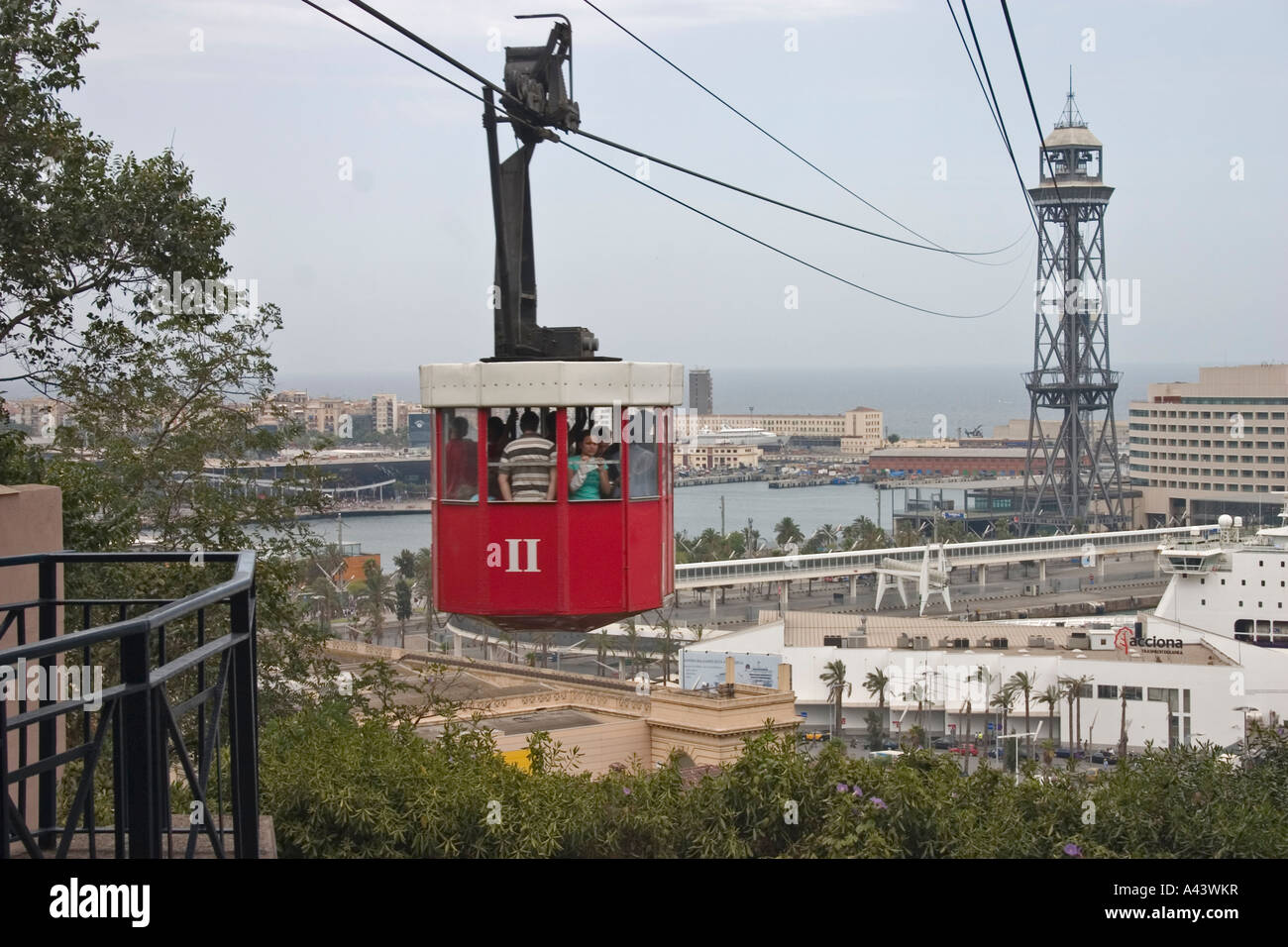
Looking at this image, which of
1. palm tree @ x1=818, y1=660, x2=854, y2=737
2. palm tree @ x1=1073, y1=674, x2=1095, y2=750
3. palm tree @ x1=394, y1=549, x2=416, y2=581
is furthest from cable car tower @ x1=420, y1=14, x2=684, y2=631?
palm tree @ x1=394, y1=549, x2=416, y2=581

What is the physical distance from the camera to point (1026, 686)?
28.0m

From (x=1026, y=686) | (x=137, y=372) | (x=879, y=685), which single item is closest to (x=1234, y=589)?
(x=1026, y=686)

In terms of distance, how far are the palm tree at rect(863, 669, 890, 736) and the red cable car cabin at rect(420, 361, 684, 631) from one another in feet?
82.6

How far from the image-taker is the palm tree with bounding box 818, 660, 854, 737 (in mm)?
30750

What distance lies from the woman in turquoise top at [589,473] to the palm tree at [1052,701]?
78.8ft

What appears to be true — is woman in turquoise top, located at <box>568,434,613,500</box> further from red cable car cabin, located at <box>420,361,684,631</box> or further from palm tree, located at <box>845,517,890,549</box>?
palm tree, located at <box>845,517,890,549</box>

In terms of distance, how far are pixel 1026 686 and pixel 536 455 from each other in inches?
936

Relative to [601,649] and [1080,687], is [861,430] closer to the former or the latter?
[601,649]

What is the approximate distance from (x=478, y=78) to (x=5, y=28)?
5059 mm

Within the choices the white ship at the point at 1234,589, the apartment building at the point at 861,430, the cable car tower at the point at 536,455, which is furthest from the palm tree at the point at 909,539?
the apartment building at the point at 861,430

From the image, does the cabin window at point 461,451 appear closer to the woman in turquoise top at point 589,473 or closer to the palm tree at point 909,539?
the woman in turquoise top at point 589,473

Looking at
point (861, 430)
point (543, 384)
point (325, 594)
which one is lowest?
point (325, 594)

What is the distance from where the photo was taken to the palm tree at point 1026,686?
2803cm
